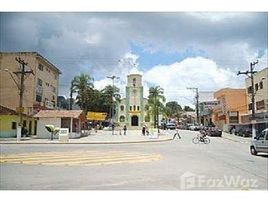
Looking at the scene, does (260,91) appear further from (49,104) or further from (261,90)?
(49,104)

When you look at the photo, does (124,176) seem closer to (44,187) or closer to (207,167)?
(44,187)

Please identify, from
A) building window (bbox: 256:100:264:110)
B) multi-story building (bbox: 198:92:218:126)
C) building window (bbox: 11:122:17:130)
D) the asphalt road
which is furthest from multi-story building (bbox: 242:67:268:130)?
building window (bbox: 11:122:17:130)

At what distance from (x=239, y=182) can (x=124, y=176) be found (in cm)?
309

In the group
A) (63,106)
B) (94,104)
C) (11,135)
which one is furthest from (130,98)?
(11,135)

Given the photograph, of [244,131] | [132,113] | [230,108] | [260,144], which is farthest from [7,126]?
[260,144]

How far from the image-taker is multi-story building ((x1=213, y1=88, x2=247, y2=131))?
3576 cm

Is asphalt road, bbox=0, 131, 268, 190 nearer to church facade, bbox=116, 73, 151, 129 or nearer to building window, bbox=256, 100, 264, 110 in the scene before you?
building window, bbox=256, 100, 264, 110

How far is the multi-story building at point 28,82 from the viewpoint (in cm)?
3641

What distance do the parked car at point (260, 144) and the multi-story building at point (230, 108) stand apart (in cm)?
1789

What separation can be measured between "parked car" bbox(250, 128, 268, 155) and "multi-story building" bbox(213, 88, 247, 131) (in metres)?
Result: 17.9

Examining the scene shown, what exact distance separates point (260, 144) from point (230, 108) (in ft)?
72.4

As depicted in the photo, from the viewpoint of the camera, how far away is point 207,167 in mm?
12703

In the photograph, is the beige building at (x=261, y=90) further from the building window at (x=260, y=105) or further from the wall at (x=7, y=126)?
the wall at (x=7, y=126)

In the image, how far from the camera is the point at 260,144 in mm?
16750
